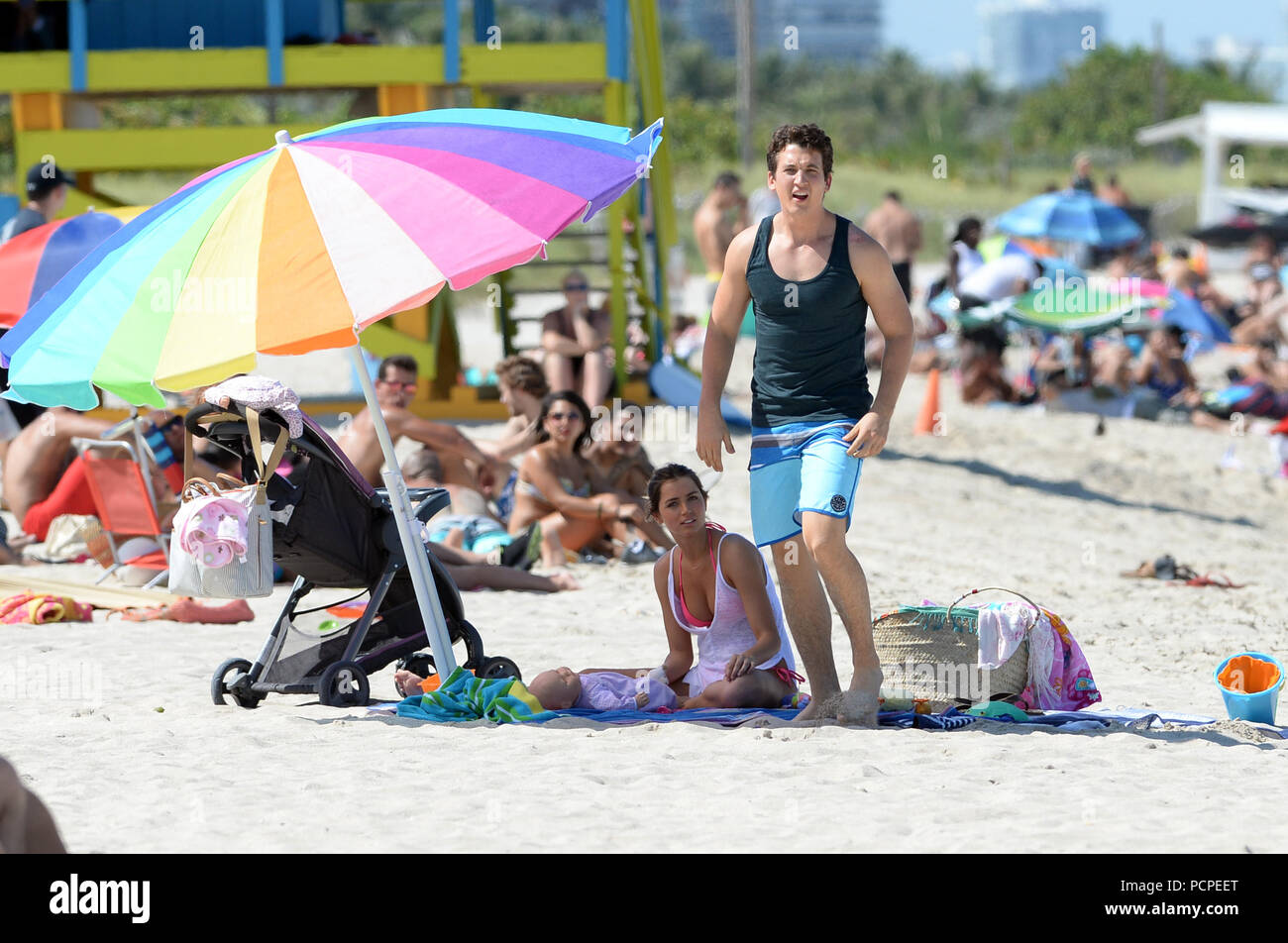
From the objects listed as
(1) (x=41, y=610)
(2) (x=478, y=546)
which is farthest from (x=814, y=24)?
(1) (x=41, y=610)

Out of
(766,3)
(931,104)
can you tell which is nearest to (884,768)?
(931,104)

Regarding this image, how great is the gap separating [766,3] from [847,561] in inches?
6441

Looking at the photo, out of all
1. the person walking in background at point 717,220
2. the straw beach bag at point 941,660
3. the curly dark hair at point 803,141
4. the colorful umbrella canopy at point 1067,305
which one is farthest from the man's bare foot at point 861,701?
the colorful umbrella canopy at point 1067,305

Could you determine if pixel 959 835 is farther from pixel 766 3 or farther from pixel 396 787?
pixel 766 3

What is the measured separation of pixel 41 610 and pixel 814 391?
360cm

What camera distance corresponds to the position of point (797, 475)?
4629 millimetres

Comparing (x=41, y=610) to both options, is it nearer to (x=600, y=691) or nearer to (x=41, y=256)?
(x=41, y=256)

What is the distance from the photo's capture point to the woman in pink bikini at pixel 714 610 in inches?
196

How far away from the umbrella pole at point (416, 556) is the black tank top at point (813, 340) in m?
1.16

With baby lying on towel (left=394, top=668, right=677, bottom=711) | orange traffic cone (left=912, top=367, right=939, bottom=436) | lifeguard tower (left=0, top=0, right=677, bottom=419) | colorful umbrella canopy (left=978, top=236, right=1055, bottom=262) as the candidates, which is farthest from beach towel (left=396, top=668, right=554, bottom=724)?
colorful umbrella canopy (left=978, top=236, right=1055, bottom=262)

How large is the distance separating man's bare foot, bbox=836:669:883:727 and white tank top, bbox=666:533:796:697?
0.40m

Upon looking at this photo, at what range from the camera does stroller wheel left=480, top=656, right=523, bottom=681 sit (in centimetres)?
526

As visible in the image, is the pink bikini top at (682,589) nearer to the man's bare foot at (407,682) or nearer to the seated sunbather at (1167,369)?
the man's bare foot at (407,682)
